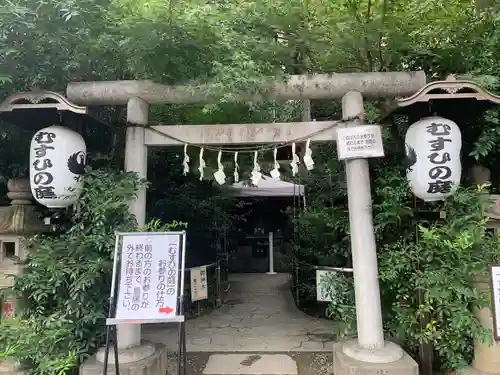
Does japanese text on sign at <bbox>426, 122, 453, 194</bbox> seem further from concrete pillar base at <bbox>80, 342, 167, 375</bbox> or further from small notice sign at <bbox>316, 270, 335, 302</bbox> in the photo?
concrete pillar base at <bbox>80, 342, 167, 375</bbox>

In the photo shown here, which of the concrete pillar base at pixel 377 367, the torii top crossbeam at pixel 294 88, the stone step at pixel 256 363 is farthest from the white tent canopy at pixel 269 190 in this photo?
the concrete pillar base at pixel 377 367

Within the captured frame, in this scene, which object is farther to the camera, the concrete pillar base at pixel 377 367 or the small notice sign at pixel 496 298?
the concrete pillar base at pixel 377 367

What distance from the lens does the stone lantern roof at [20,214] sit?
A: 5.14 metres

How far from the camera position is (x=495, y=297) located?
436 cm

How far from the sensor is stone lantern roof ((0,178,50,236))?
5.14 m

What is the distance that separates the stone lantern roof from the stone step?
2.75 meters

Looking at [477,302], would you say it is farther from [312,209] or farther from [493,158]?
[312,209]

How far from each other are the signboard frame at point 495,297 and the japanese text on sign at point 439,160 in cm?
100

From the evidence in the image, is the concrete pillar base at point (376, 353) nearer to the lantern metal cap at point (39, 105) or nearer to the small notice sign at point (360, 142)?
the small notice sign at point (360, 142)

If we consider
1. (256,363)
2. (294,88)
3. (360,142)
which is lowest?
(256,363)

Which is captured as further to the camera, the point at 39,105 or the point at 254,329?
the point at 254,329

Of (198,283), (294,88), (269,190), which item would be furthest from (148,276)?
(269,190)

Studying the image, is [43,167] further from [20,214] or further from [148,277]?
[148,277]

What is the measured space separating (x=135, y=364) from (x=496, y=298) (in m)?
4.16
